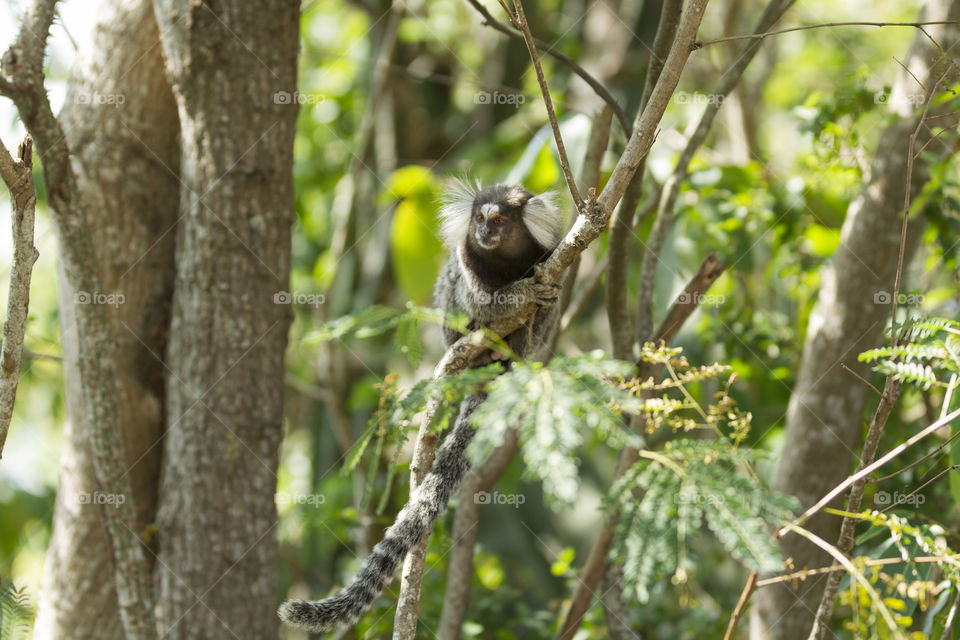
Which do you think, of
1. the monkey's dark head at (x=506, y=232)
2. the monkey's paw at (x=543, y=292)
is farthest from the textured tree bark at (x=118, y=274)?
the monkey's paw at (x=543, y=292)

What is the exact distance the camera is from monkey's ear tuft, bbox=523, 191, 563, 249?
15.0ft

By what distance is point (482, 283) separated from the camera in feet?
15.1

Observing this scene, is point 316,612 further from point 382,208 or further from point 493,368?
point 382,208

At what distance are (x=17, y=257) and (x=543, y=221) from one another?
2696mm

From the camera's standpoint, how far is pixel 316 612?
8.86 feet

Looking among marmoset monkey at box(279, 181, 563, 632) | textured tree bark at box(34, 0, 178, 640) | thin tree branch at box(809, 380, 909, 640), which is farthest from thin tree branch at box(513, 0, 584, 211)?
textured tree bark at box(34, 0, 178, 640)

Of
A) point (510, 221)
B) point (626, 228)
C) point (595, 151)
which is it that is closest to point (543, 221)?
point (510, 221)

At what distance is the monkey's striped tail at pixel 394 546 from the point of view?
2699 millimetres

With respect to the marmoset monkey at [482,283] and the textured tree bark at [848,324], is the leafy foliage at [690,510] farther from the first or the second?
the textured tree bark at [848,324]

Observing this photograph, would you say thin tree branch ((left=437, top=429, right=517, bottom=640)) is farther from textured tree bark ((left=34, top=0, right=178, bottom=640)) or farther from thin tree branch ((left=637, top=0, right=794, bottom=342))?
textured tree bark ((left=34, top=0, right=178, bottom=640))

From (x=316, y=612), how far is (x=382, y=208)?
6109mm

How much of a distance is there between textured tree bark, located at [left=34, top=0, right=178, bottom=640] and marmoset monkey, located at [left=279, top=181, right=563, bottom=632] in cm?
169

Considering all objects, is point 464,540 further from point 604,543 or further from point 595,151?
point 595,151

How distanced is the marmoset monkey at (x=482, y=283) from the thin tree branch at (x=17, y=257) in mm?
1521
